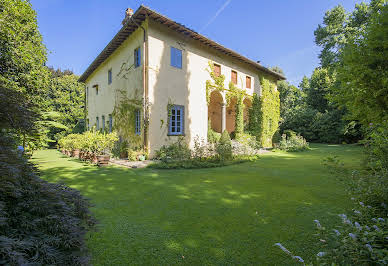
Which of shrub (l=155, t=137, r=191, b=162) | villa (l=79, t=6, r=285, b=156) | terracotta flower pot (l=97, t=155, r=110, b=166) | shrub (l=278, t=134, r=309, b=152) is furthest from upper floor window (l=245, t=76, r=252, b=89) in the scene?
terracotta flower pot (l=97, t=155, r=110, b=166)

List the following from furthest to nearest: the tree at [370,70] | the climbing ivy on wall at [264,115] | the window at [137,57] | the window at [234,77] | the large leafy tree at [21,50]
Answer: the climbing ivy on wall at [264,115] → the window at [234,77] → the window at [137,57] → the large leafy tree at [21,50] → the tree at [370,70]

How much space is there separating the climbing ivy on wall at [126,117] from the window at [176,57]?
310cm

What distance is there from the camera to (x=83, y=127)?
74.9 ft

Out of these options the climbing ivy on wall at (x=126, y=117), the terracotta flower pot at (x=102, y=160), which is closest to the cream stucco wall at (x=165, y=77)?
the climbing ivy on wall at (x=126, y=117)

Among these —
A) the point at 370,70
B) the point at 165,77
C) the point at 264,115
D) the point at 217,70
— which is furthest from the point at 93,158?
the point at 264,115

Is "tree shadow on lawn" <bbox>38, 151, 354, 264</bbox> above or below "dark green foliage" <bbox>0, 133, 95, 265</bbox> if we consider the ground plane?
below

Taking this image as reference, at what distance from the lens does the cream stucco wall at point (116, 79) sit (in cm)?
1134

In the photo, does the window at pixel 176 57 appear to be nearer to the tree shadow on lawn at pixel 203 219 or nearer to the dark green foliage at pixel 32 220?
the tree shadow on lawn at pixel 203 219

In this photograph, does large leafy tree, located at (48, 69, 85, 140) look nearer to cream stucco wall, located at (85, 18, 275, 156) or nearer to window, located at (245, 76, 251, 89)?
cream stucco wall, located at (85, 18, 275, 156)

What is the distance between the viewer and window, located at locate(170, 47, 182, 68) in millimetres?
11398

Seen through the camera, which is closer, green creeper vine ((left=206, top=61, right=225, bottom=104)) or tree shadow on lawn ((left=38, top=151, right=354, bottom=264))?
tree shadow on lawn ((left=38, top=151, right=354, bottom=264))

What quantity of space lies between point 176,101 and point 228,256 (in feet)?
32.7

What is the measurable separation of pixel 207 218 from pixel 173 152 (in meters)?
6.80

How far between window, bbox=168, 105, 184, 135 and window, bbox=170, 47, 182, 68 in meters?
2.58
